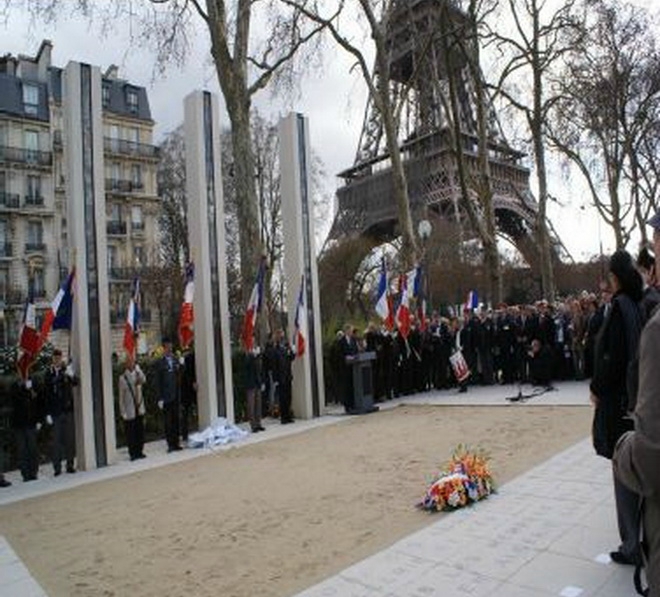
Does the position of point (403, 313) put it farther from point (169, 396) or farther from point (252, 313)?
point (169, 396)

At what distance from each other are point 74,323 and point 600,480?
28.6ft

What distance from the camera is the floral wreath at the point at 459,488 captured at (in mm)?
7508

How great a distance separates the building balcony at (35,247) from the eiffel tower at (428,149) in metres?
23.8

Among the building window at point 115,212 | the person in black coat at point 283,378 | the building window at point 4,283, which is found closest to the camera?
the person in black coat at point 283,378

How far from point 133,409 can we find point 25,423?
1862mm

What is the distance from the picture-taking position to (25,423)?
1183 centimetres

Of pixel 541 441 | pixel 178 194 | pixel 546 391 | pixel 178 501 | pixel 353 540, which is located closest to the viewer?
pixel 353 540

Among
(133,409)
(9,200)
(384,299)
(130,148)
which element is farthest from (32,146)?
(133,409)

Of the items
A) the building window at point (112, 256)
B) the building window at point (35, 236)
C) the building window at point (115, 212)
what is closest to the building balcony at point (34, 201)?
the building window at point (35, 236)

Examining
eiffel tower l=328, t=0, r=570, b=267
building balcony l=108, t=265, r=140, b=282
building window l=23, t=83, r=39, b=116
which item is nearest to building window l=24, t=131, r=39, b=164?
building window l=23, t=83, r=39, b=116

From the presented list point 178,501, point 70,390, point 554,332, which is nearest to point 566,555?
point 178,501

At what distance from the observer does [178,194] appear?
138 ft

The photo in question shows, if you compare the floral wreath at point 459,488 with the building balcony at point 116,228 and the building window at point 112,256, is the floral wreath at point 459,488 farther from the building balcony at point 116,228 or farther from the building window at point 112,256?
the building balcony at point 116,228

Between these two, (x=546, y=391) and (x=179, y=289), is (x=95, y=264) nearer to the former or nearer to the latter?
(x=546, y=391)
